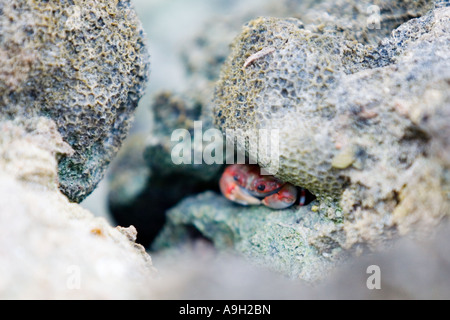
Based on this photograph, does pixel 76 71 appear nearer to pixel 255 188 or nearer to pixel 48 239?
pixel 48 239

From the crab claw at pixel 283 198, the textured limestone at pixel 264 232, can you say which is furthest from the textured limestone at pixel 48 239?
the crab claw at pixel 283 198

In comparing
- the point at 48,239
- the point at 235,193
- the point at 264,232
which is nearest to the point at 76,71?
the point at 48,239

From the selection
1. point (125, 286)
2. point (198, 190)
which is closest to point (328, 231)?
point (125, 286)

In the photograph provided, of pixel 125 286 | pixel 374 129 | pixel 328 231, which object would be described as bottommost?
pixel 125 286

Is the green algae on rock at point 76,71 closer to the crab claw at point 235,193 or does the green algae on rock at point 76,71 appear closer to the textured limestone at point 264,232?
the crab claw at point 235,193

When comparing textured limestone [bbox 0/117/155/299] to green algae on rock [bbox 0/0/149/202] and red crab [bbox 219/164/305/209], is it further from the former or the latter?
red crab [bbox 219/164/305/209]

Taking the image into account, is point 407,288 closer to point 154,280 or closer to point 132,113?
point 154,280
